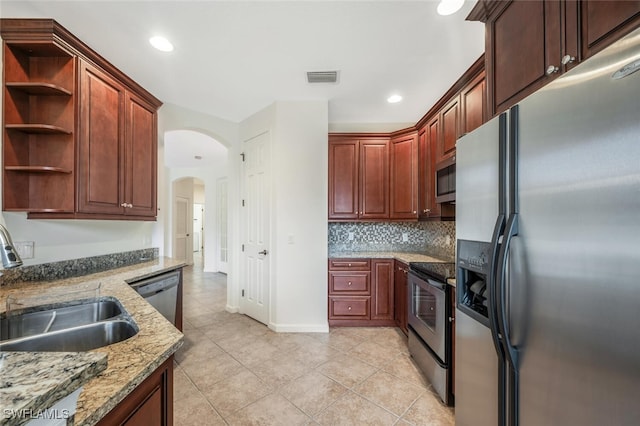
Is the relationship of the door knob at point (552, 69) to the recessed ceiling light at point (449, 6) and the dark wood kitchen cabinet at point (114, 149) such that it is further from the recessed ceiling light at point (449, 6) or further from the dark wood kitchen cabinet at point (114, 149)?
the dark wood kitchen cabinet at point (114, 149)

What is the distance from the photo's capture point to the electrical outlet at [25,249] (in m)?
1.73

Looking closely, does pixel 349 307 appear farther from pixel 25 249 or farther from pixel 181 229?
pixel 181 229

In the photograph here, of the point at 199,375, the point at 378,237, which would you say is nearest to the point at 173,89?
the point at 199,375

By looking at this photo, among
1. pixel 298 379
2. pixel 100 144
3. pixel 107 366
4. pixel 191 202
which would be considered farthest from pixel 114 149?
pixel 191 202

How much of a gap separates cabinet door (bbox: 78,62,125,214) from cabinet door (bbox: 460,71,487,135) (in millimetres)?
3110

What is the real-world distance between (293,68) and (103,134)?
5.73 ft

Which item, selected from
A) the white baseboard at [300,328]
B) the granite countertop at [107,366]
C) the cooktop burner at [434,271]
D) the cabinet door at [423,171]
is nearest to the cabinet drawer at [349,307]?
the white baseboard at [300,328]

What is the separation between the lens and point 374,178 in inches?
129

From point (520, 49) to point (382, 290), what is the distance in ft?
8.38

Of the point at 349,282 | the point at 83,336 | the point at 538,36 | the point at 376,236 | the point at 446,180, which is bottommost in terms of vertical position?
the point at 349,282

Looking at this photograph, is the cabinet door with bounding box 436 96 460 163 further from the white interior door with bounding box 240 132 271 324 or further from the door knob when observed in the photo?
the white interior door with bounding box 240 132 271 324

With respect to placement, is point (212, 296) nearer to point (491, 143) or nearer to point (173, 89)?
point (173, 89)

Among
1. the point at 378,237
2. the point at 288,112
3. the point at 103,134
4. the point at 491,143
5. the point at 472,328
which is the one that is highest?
the point at 288,112

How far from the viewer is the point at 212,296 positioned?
4.22 m
